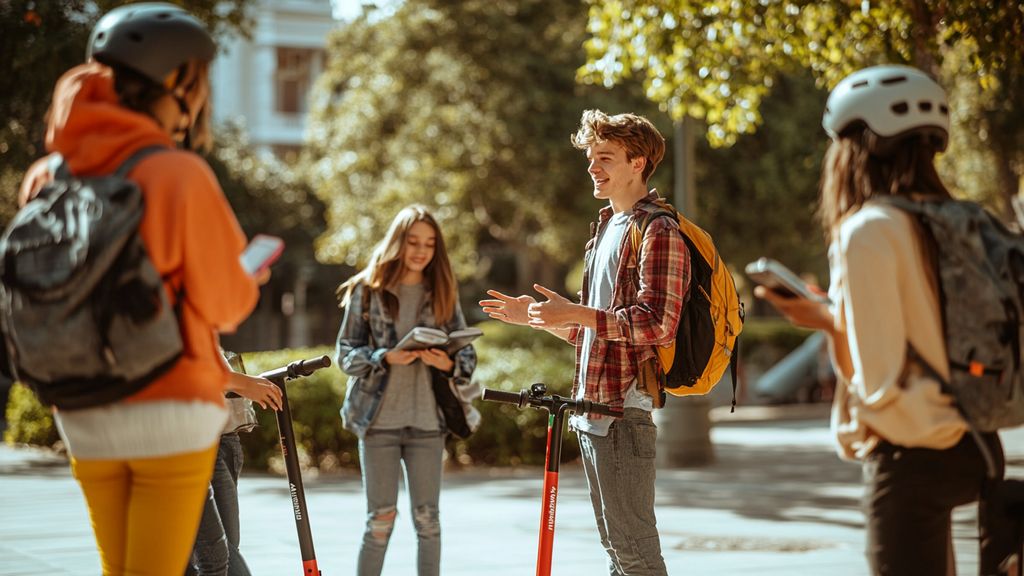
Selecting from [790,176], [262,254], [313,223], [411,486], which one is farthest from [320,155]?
[262,254]

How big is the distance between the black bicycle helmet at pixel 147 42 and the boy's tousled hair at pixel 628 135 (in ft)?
5.50

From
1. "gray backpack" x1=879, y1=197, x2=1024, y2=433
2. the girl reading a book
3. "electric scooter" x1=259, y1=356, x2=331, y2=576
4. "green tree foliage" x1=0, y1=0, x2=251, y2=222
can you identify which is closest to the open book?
the girl reading a book

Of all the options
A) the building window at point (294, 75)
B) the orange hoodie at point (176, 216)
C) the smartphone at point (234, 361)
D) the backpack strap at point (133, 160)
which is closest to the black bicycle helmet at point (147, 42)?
the orange hoodie at point (176, 216)

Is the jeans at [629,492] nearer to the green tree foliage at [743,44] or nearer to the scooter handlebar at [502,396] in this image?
the scooter handlebar at [502,396]

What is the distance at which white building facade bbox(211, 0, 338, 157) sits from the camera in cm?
5128

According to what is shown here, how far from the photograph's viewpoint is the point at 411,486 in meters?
5.50

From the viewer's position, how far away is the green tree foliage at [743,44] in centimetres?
855

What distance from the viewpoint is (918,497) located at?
304 centimetres

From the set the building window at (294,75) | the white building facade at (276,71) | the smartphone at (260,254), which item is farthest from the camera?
A: the building window at (294,75)

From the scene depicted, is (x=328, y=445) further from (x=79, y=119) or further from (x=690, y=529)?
(x=79, y=119)

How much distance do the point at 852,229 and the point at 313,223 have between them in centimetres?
3750

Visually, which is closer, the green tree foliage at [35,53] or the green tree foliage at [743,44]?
the green tree foliage at [743,44]

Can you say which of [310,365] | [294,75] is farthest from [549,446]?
[294,75]

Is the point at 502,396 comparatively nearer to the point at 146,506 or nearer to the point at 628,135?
the point at 628,135
